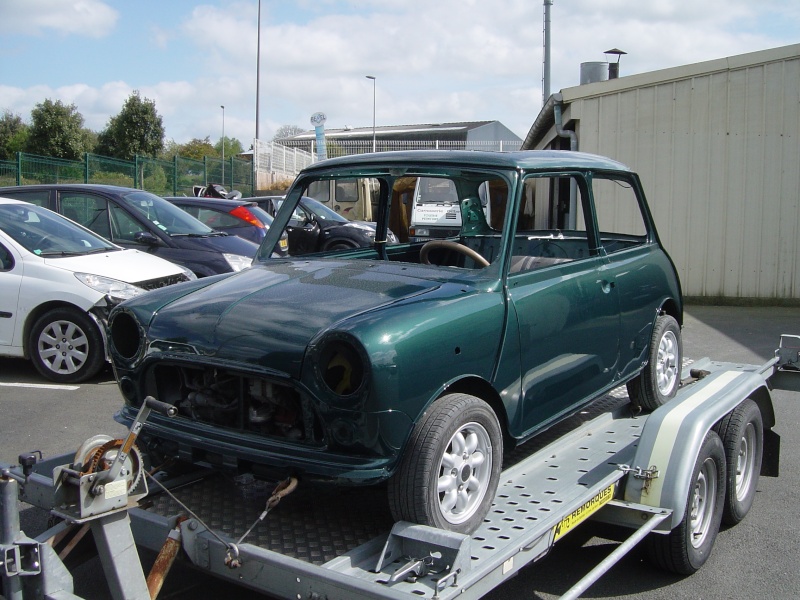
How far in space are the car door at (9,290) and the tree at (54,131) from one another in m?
29.4

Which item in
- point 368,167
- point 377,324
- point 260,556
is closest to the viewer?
point 260,556

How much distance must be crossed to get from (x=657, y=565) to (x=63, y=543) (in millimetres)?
2624

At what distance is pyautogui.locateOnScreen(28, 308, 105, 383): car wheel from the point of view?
7.32 metres

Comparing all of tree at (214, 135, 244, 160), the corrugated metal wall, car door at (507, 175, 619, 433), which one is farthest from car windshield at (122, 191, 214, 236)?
tree at (214, 135, 244, 160)

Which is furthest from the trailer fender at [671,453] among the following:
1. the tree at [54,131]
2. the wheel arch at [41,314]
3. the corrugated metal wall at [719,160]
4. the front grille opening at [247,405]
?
the tree at [54,131]

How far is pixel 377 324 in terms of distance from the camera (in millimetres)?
3182

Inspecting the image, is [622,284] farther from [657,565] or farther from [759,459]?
[657,565]

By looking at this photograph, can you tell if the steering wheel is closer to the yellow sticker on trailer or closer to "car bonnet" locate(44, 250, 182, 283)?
the yellow sticker on trailer

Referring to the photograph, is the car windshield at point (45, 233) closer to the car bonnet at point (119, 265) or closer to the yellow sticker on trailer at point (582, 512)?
the car bonnet at point (119, 265)

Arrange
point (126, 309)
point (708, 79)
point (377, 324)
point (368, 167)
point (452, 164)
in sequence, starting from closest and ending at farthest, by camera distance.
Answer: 1. point (377, 324)
2. point (126, 309)
3. point (452, 164)
4. point (368, 167)
5. point (708, 79)

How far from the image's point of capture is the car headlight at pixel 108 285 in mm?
7324

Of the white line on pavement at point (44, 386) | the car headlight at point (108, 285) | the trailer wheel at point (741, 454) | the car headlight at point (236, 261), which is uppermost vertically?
the car headlight at point (236, 261)

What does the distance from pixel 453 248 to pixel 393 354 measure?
1.47m

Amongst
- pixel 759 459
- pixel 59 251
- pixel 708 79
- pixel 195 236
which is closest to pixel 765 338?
pixel 708 79
